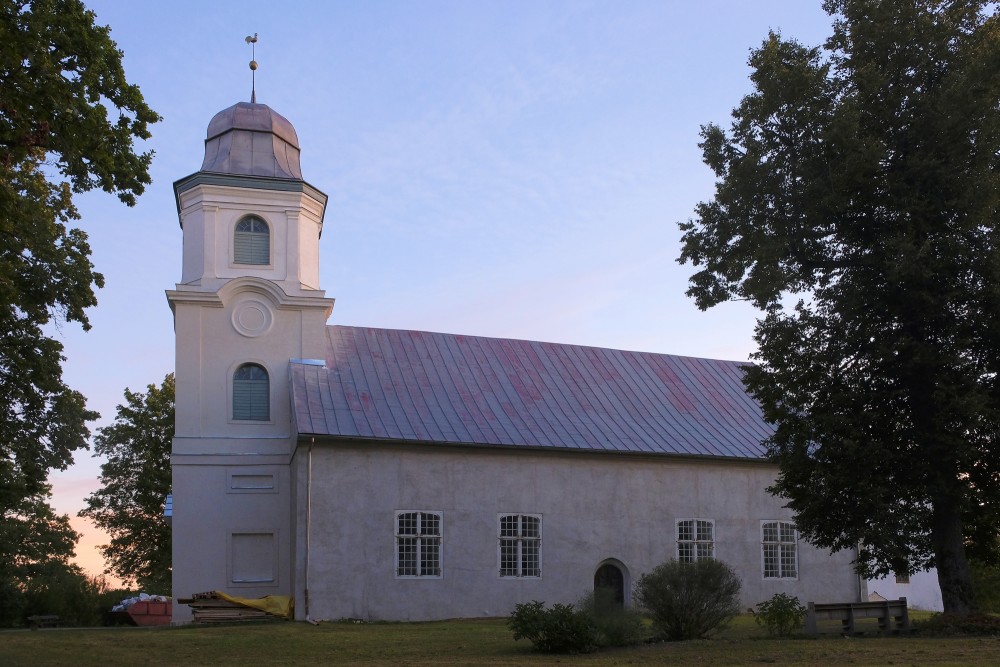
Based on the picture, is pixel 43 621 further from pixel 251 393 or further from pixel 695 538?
pixel 695 538

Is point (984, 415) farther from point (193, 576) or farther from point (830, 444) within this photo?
point (193, 576)

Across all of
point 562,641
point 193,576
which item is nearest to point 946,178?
point 562,641

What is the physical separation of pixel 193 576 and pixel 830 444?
1600 cm

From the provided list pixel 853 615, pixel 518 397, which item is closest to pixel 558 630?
pixel 853 615

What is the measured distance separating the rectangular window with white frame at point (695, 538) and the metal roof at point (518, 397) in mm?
1970

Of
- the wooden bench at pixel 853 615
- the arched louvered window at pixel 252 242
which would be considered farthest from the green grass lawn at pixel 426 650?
the arched louvered window at pixel 252 242

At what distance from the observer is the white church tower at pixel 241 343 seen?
2666 centimetres

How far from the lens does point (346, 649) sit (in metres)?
17.5

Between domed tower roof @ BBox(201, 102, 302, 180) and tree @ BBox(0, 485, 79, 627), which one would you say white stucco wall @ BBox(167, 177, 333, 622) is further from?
tree @ BBox(0, 485, 79, 627)

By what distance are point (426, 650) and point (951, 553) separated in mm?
9242

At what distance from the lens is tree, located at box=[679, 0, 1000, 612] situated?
17.8 m

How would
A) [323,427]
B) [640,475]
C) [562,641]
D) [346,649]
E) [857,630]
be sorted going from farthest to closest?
[640,475] → [323,427] → [857,630] → [346,649] → [562,641]

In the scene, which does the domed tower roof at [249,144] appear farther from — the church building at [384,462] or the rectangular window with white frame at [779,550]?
the rectangular window with white frame at [779,550]

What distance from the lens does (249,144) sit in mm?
29219
